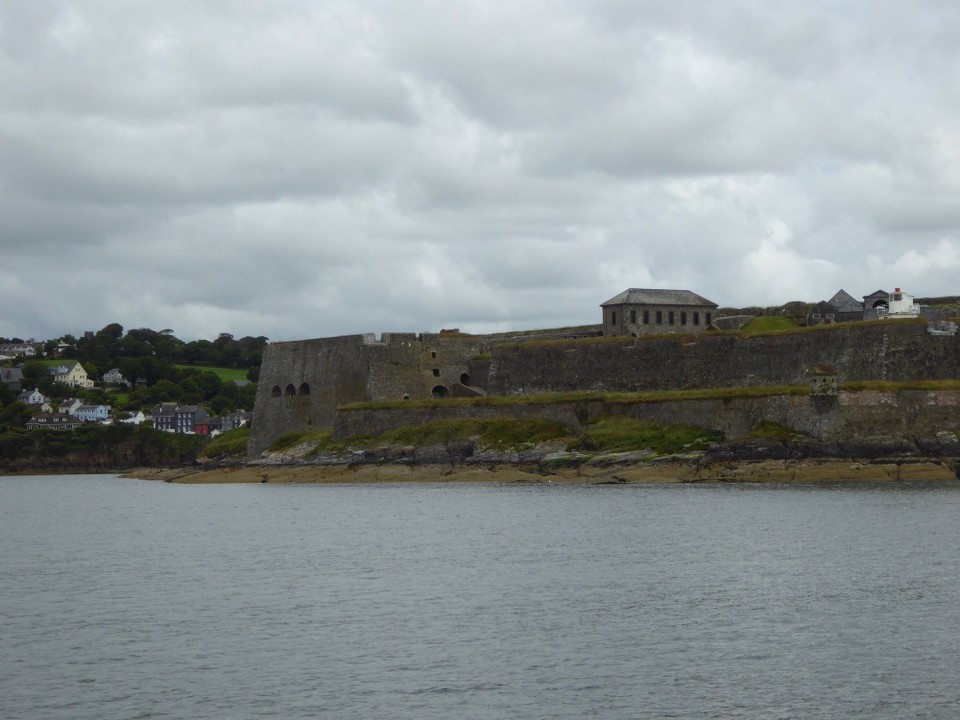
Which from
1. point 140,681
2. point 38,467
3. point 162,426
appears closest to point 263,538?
point 140,681

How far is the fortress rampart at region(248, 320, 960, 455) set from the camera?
131 feet

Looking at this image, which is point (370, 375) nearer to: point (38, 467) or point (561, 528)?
point (561, 528)

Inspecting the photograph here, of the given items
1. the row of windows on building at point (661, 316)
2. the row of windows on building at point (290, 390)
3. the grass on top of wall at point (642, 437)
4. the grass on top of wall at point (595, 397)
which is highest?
the row of windows on building at point (661, 316)

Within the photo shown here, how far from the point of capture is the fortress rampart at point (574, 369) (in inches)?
1567

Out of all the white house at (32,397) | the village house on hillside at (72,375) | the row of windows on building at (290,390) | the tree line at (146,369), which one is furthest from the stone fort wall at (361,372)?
the village house on hillside at (72,375)

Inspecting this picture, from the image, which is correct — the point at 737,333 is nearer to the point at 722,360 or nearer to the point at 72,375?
the point at 722,360

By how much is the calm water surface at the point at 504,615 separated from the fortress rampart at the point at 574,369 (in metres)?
8.89

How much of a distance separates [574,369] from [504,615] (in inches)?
1236

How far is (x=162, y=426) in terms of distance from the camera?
90812mm

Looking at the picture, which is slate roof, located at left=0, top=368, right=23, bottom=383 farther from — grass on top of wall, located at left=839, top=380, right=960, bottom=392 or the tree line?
grass on top of wall, located at left=839, top=380, right=960, bottom=392

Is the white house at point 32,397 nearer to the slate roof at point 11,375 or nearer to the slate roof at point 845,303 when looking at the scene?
the slate roof at point 11,375

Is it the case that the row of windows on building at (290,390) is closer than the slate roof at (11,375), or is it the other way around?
the row of windows on building at (290,390)

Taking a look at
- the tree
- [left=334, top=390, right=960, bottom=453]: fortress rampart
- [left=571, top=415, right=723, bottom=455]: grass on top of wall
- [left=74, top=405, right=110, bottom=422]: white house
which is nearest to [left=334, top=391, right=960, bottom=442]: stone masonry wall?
[left=334, top=390, right=960, bottom=453]: fortress rampart

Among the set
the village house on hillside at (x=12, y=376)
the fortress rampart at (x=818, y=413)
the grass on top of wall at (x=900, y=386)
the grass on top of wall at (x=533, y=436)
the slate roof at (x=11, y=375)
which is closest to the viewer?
the fortress rampart at (x=818, y=413)
